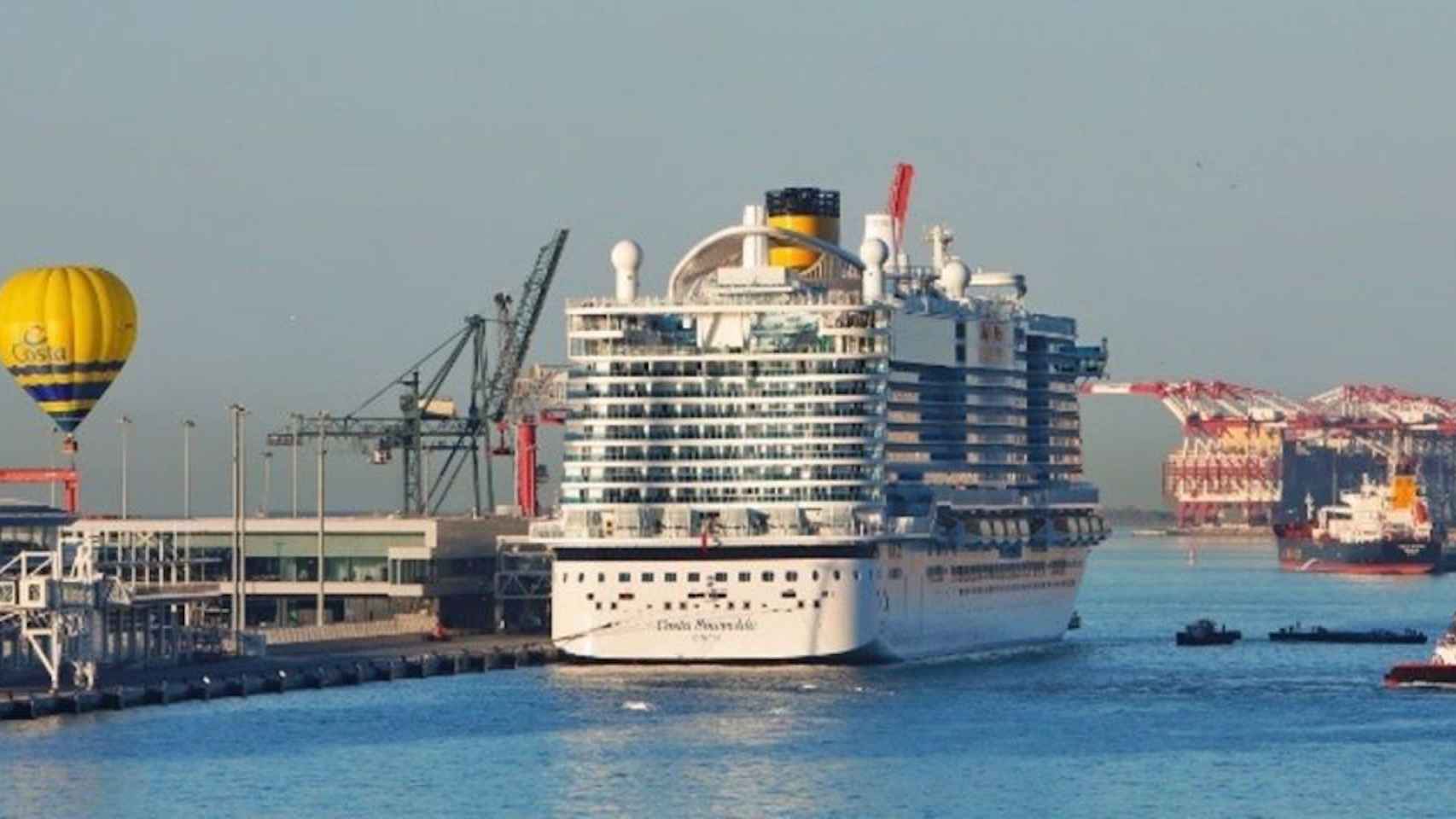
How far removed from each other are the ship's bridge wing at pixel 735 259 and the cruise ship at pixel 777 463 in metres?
0.08

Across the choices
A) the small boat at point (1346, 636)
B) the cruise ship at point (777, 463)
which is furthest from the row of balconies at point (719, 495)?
the small boat at point (1346, 636)

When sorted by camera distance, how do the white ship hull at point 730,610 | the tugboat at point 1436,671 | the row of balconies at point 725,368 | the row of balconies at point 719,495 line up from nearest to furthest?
the white ship hull at point 730,610 → the tugboat at point 1436,671 → the row of balconies at point 719,495 → the row of balconies at point 725,368

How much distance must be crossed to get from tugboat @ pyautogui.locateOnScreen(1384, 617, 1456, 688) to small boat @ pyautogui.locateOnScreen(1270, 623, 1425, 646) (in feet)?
89.2

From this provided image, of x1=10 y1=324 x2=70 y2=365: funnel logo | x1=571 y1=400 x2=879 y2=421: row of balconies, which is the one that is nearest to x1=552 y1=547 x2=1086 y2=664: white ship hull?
x1=571 y1=400 x2=879 y2=421: row of balconies

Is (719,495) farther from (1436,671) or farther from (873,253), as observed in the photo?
(1436,671)

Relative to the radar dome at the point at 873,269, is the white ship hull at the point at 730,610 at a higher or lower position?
lower

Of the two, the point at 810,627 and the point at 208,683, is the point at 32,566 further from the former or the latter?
the point at 810,627

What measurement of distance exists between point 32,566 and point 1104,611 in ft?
264

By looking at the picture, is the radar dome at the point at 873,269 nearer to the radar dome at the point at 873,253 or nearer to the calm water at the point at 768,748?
the radar dome at the point at 873,253

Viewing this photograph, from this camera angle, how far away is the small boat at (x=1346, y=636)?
5689 inches

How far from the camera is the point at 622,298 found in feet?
393

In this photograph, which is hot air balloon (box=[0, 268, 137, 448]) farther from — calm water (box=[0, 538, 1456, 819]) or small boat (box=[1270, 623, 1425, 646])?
small boat (box=[1270, 623, 1425, 646])

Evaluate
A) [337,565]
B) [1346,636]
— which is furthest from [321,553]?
[1346,636]

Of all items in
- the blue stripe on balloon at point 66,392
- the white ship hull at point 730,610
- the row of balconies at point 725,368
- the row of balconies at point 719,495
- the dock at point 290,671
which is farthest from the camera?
the blue stripe on balloon at point 66,392
